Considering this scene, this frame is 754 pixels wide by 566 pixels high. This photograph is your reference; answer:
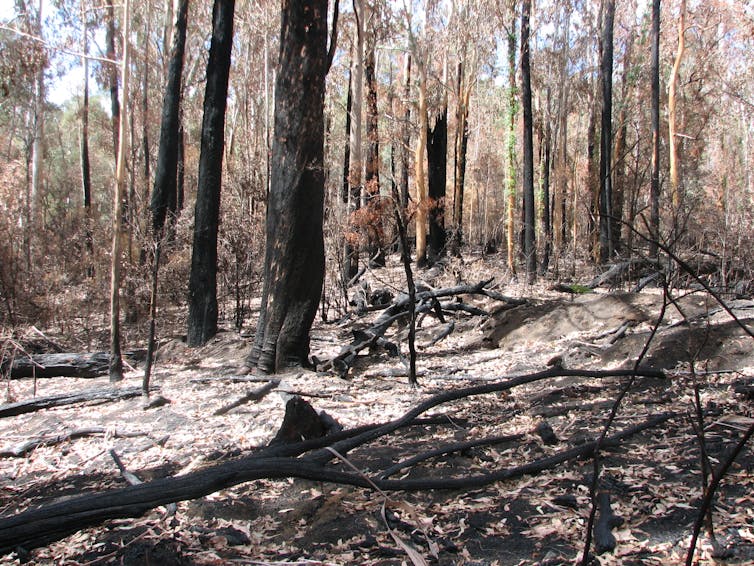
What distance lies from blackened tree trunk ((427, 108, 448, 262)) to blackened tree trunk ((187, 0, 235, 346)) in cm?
1099

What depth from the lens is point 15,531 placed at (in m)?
2.49

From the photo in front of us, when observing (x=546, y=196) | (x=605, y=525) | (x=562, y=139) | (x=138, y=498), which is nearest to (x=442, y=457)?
(x=605, y=525)

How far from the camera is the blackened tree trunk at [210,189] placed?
901cm

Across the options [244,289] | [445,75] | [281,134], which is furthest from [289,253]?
[445,75]

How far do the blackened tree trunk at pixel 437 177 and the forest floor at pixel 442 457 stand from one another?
37.6 ft

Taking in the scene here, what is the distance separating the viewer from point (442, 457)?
12.3ft

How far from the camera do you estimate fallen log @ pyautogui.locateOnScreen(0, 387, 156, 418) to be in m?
5.85

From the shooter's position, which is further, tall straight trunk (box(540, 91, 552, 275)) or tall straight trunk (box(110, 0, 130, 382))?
tall straight trunk (box(540, 91, 552, 275))

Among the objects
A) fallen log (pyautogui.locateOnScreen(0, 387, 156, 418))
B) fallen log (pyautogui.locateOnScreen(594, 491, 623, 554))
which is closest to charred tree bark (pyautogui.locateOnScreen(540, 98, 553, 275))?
fallen log (pyautogui.locateOnScreen(0, 387, 156, 418))

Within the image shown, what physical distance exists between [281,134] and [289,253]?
4.81 feet

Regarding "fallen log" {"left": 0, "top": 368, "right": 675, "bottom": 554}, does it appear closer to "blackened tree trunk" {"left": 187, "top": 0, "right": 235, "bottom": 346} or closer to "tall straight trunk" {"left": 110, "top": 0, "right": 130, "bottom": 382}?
"tall straight trunk" {"left": 110, "top": 0, "right": 130, "bottom": 382}

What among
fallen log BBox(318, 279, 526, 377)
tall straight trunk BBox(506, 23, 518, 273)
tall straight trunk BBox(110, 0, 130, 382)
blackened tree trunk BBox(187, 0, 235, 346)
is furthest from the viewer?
tall straight trunk BBox(506, 23, 518, 273)

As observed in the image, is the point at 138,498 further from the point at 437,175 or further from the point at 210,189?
the point at 437,175

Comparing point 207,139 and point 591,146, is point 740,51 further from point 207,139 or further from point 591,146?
point 207,139
